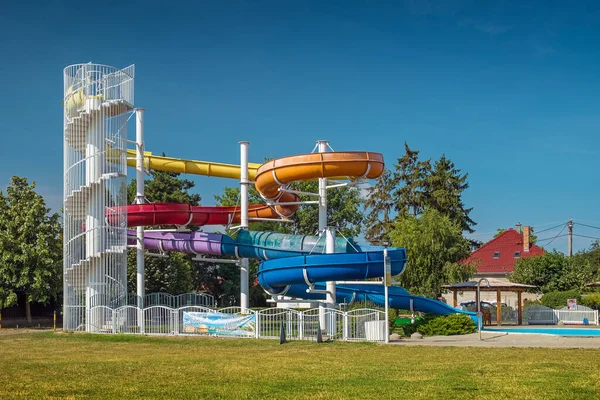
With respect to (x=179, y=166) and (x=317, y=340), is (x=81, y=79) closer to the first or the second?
(x=179, y=166)

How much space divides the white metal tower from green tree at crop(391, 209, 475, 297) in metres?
20.3

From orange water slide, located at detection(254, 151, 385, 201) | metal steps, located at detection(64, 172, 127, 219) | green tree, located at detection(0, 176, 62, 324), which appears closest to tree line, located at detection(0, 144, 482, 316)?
green tree, located at detection(0, 176, 62, 324)

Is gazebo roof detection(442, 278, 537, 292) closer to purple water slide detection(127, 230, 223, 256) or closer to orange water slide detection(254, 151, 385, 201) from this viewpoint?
orange water slide detection(254, 151, 385, 201)

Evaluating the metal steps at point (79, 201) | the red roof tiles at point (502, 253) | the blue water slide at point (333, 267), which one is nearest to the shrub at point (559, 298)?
A: the red roof tiles at point (502, 253)

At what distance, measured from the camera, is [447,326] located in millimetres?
32469

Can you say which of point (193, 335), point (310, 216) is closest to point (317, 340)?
point (193, 335)

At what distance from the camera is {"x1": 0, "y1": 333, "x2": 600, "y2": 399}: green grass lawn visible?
14109 millimetres

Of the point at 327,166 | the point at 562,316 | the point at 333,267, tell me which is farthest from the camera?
the point at 562,316

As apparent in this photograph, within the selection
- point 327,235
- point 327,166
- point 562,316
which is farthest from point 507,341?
point 562,316

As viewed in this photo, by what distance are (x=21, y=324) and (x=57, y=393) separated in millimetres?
35846

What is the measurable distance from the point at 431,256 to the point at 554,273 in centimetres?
1084

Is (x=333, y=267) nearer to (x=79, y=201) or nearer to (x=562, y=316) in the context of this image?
(x=79, y=201)

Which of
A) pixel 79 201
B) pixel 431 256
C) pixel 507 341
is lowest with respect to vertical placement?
pixel 507 341

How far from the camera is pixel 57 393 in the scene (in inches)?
555
